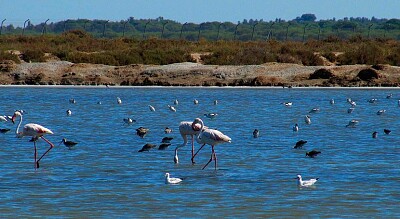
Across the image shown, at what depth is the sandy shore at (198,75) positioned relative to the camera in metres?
53.3

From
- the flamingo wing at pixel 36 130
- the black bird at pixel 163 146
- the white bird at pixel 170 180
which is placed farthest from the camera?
the black bird at pixel 163 146

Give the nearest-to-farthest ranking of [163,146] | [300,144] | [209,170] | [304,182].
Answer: [304,182] < [209,170] < [163,146] < [300,144]

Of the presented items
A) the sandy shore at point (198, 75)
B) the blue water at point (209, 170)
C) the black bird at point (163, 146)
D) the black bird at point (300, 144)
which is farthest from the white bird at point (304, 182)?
the sandy shore at point (198, 75)

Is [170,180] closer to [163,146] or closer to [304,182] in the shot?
[304,182]

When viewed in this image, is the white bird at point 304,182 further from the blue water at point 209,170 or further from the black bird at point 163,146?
the black bird at point 163,146

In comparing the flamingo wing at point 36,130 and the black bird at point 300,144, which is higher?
the flamingo wing at point 36,130

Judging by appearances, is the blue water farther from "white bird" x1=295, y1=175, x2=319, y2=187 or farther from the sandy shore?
the sandy shore

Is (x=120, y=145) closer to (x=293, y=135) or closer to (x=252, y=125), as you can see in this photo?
(x=293, y=135)

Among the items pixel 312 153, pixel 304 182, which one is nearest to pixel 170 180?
pixel 304 182

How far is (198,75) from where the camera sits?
177 feet

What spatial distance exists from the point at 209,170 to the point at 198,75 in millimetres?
35465

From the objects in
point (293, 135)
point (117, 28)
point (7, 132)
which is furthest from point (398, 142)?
point (117, 28)

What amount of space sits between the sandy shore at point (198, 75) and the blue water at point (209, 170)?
58.1 ft

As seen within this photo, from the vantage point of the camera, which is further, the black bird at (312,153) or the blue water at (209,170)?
the black bird at (312,153)
